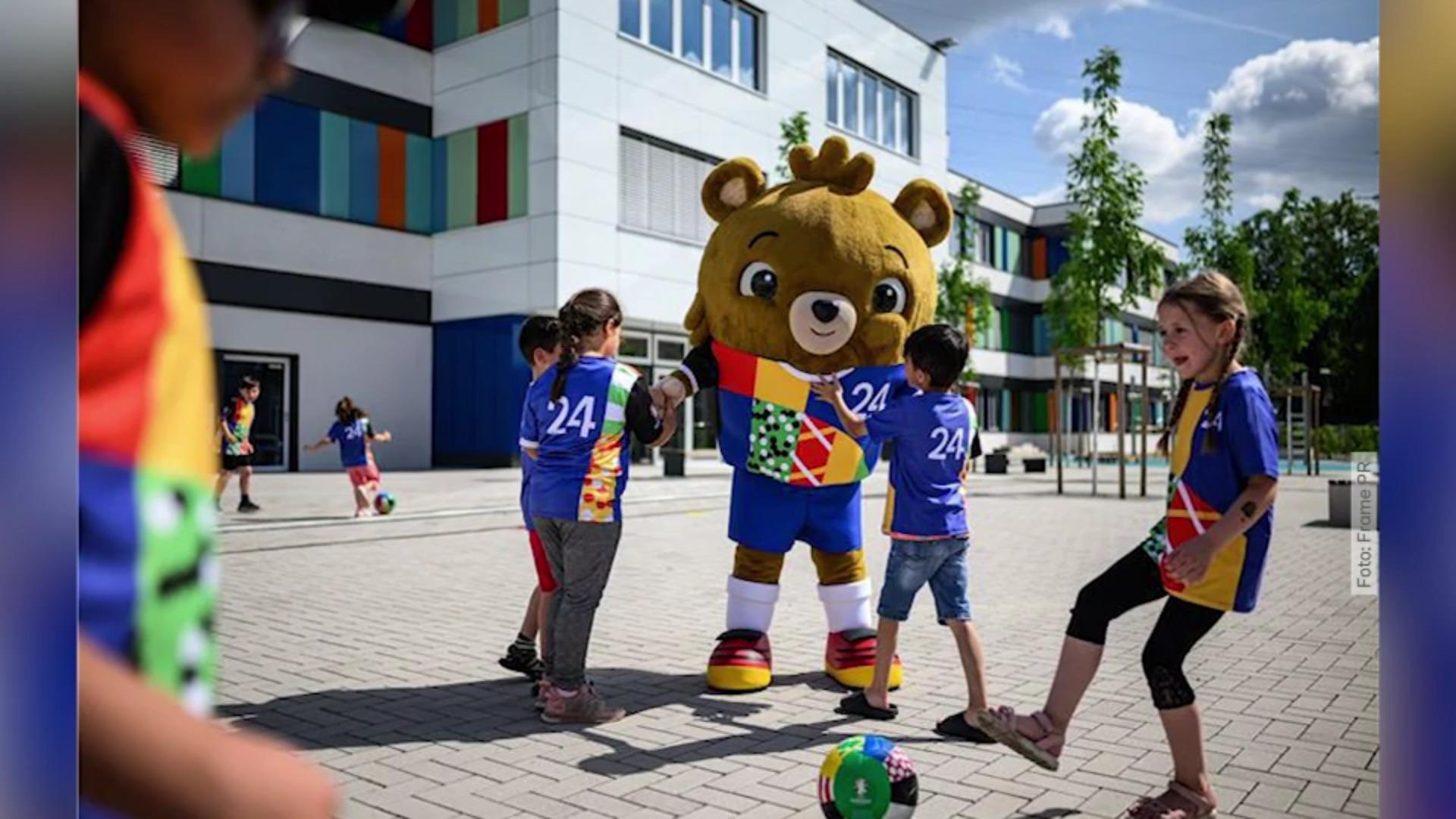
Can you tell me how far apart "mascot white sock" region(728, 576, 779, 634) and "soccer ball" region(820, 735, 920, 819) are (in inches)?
72.1

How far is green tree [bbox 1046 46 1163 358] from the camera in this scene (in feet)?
Result: 9.76

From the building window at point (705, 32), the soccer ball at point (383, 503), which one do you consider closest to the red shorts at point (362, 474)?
the soccer ball at point (383, 503)

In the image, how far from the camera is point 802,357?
4.62 meters

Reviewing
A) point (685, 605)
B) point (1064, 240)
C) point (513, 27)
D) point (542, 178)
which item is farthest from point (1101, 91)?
point (542, 178)

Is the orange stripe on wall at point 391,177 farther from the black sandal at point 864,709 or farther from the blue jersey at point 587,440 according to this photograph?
the black sandal at point 864,709

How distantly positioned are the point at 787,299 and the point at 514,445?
470 inches

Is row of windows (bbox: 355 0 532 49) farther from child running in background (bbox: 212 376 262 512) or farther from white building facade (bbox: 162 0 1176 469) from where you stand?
child running in background (bbox: 212 376 262 512)

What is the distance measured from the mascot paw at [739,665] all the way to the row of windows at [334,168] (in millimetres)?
2213

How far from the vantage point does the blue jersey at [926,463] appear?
395 cm

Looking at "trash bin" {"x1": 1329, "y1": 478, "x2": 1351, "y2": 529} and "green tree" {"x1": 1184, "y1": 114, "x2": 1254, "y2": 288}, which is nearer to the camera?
"green tree" {"x1": 1184, "y1": 114, "x2": 1254, "y2": 288}

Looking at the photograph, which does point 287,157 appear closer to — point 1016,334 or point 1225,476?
point 1225,476

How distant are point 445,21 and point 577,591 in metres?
2.67

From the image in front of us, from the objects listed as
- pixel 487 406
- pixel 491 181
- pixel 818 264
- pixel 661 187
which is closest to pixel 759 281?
pixel 818 264

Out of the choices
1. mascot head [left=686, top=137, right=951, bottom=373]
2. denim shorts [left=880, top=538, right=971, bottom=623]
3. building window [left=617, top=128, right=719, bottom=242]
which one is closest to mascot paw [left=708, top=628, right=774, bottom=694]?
denim shorts [left=880, top=538, right=971, bottom=623]
